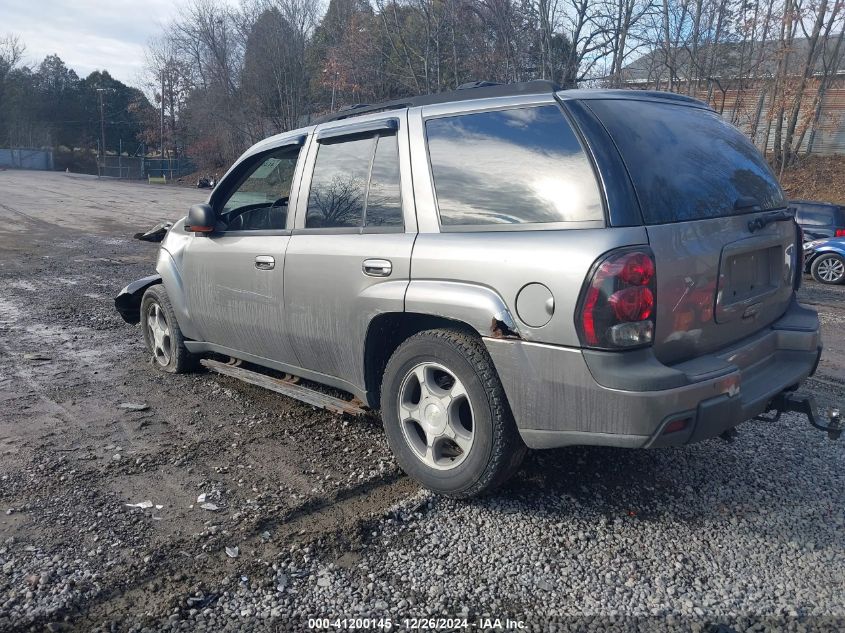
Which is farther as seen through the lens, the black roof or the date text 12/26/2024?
the black roof

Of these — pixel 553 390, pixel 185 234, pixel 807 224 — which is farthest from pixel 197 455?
pixel 807 224

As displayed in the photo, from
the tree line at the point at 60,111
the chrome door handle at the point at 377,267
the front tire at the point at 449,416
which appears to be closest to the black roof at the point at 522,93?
the chrome door handle at the point at 377,267

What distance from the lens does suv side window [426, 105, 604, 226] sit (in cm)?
315

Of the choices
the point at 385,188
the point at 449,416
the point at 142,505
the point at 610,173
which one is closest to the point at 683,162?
the point at 610,173

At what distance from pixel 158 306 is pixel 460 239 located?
11.2 ft

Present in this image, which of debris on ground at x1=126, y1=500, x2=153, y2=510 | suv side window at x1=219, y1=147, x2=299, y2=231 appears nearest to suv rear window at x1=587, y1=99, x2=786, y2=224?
suv side window at x1=219, y1=147, x2=299, y2=231

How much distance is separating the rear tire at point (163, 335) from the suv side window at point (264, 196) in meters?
1.01

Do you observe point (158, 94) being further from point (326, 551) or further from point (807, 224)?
point (326, 551)

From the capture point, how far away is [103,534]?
10.9 feet

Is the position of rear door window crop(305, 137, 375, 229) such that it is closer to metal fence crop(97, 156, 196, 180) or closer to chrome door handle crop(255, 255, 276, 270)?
chrome door handle crop(255, 255, 276, 270)

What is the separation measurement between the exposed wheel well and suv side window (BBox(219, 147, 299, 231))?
1.14m

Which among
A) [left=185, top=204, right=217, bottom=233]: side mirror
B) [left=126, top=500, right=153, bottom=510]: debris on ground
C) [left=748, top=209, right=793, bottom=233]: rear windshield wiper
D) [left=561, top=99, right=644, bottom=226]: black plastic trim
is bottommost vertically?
[left=126, top=500, right=153, bottom=510]: debris on ground

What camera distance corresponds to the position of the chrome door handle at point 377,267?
147 inches

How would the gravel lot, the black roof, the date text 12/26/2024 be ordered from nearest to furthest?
1. the date text 12/26/2024
2. the gravel lot
3. the black roof
